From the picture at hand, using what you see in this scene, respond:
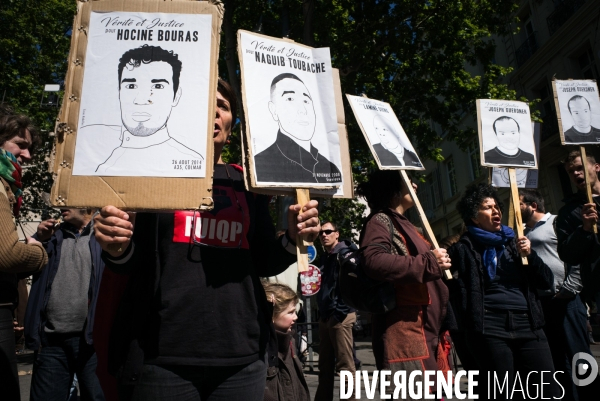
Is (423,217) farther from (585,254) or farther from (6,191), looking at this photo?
(6,191)

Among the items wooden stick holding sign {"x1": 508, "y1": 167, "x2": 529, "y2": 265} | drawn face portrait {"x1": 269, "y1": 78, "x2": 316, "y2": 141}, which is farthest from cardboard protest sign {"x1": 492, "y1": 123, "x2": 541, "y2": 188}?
drawn face portrait {"x1": 269, "y1": 78, "x2": 316, "y2": 141}

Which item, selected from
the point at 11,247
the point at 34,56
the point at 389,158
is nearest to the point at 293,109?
A: the point at 11,247

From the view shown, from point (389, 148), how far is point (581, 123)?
2267mm

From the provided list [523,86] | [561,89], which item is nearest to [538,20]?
[523,86]

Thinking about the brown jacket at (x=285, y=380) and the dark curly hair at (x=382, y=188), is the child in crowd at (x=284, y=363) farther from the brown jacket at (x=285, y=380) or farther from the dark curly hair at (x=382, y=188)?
the dark curly hair at (x=382, y=188)

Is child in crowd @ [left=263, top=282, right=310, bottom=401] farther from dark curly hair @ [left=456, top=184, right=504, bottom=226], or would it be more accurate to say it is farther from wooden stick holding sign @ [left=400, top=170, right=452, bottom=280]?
dark curly hair @ [left=456, top=184, right=504, bottom=226]

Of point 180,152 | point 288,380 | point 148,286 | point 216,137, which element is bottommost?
point 288,380

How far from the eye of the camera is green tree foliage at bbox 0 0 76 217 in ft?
50.0

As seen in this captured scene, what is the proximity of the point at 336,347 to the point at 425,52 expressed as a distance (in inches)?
413

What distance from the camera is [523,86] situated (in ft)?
67.8

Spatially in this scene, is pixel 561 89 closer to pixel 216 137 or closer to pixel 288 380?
pixel 288 380

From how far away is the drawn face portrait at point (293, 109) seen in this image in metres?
2.18

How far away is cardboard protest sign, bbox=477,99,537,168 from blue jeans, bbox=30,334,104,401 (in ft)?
11.4

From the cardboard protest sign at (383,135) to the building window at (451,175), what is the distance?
83.0 ft
